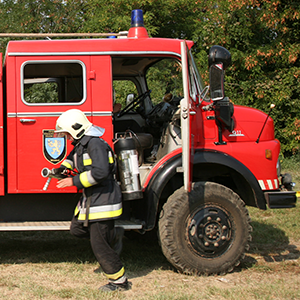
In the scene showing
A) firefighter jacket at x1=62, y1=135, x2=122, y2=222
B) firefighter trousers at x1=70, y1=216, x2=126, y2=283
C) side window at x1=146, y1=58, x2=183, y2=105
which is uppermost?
side window at x1=146, y1=58, x2=183, y2=105

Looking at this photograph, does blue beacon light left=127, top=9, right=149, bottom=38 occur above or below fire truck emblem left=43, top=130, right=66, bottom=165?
above

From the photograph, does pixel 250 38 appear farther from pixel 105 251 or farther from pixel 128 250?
pixel 105 251

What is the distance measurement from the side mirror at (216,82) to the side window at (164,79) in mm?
490

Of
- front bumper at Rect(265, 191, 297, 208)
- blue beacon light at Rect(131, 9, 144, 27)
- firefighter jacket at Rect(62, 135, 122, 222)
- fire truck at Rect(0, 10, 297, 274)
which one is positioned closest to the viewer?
firefighter jacket at Rect(62, 135, 122, 222)

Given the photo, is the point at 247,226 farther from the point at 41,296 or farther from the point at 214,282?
the point at 41,296

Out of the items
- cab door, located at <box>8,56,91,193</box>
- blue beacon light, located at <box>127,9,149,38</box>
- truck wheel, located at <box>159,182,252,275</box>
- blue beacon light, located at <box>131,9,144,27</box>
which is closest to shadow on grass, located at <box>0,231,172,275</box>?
truck wheel, located at <box>159,182,252,275</box>

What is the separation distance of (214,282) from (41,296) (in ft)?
5.81

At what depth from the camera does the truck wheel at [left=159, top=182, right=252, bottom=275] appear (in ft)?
15.1

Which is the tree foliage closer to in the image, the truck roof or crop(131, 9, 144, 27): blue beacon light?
crop(131, 9, 144, 27): blue beacon light

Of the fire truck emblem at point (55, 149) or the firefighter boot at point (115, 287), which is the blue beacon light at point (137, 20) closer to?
the fire truck emblem at point (55, 149)

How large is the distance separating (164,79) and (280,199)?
6.55 feet

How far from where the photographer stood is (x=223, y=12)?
43.5 feet

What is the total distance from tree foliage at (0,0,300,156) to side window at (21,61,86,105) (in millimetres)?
7386

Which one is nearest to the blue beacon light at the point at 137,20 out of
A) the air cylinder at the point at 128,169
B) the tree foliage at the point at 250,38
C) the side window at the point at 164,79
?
the side window at the point at 164,79
